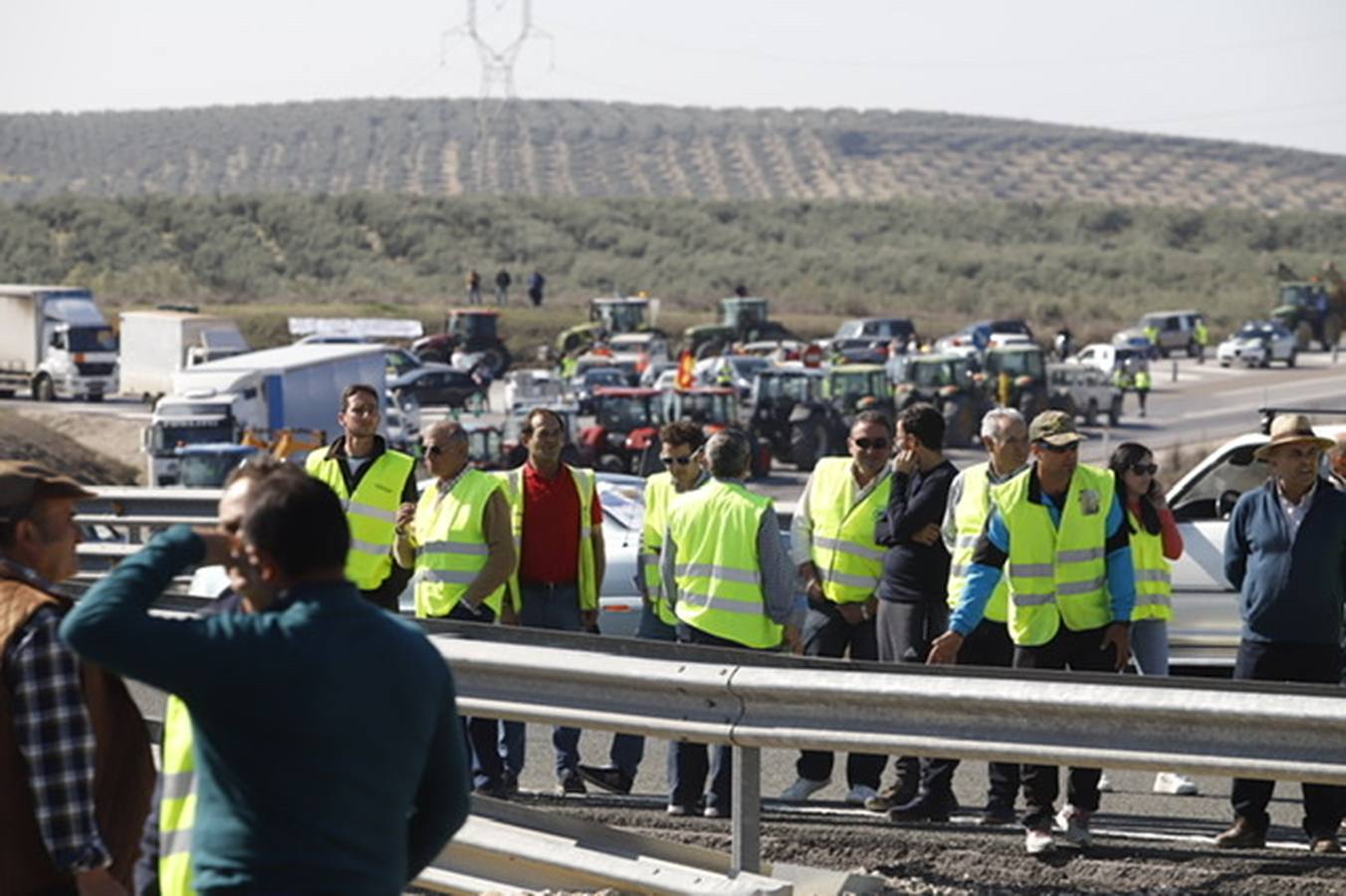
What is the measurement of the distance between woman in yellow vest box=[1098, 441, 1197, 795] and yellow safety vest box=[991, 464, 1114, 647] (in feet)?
3.74

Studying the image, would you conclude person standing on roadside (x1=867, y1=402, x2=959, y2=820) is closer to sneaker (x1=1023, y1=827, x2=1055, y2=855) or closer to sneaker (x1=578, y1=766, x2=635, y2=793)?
sneaker (x1=578, y1=766, x2=635, y2=793)

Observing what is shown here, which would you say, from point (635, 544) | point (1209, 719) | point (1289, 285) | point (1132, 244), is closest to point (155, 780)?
point (1209, 719)

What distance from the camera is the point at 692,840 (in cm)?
773

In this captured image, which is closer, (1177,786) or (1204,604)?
(1177,786)

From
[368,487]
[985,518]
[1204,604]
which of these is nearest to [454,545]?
[368,487]

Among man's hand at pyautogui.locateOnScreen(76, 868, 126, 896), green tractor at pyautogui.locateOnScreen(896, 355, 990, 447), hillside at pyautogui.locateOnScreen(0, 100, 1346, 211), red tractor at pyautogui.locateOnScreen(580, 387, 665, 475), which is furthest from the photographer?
hillside at pyautogui.locateOnScreen(0, 100, 1346, 211)

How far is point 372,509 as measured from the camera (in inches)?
384

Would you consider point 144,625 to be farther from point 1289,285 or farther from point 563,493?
point 1289,285

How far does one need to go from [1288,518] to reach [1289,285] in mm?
71206

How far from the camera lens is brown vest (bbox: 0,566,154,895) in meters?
4.63

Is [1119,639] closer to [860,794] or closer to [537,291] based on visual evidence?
[860,794]

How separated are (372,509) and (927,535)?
233 centimetres

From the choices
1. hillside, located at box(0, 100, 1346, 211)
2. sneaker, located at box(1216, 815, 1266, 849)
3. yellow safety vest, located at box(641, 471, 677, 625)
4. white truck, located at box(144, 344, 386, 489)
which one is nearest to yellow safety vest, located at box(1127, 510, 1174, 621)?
sneaker, located at box(1216, 815, 1266, 849)

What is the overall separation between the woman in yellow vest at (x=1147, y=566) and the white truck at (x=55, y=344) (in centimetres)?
4745
